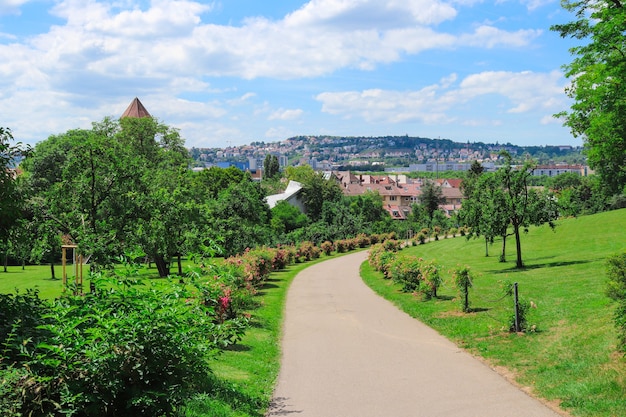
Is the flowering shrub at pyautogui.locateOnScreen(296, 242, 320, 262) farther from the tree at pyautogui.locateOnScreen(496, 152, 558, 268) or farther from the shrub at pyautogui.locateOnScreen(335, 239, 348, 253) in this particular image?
the tree at pyautogui.locateOnScreen(496, 152, 558, 268)

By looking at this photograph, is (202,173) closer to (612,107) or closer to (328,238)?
(328,238)

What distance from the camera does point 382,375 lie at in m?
11.1

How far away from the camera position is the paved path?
8906mm

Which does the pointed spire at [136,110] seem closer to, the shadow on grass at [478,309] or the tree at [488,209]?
the tree at [488,209]

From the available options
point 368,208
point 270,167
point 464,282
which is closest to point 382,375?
point 464,282

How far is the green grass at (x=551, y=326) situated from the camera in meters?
9.21

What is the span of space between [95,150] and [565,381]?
13.9 meters

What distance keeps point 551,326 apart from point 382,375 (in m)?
5.41

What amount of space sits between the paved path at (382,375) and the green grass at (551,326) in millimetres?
547

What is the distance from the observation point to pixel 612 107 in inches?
803

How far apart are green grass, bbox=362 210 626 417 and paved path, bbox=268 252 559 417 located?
0.55 m

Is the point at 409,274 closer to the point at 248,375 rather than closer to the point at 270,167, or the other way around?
the point at 248,375

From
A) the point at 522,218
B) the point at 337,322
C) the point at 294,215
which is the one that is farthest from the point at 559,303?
the point at 294,215

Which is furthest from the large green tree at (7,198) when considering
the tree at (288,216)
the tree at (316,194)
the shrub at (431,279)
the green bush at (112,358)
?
the tree at (316,194)
